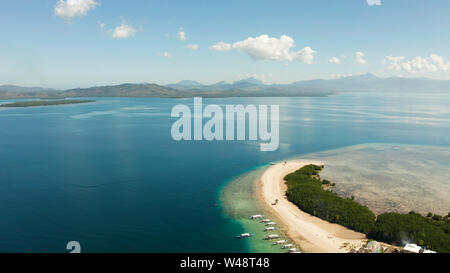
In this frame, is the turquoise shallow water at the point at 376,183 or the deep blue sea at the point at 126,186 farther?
the turquoise shallow water at the point at 376,183

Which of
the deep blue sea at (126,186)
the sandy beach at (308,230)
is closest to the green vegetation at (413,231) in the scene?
the sandy beach at (308,230)

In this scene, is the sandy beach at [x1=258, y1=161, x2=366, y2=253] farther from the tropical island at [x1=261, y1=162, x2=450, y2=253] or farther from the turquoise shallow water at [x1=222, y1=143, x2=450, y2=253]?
the turquoise shallow water at [x1=222, y1=143, x2=450, y2=253]

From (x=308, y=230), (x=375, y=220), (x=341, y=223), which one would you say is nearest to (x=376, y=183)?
(x=375, y=220)

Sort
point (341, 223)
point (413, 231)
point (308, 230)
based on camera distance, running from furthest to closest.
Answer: point (341, 223)
point (308, 230)
point (413, 231)

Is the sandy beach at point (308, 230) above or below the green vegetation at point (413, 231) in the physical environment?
below

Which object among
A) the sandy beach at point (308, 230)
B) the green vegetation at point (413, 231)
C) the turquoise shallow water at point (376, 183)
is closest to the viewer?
the green vegetation at point (413, 231)

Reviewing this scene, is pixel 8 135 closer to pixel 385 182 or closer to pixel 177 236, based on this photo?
pixel 177 236

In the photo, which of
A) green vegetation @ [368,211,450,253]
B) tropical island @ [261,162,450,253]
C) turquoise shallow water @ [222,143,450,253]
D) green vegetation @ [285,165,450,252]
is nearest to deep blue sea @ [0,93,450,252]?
turquoise shallow water @ [222,143,450,253]

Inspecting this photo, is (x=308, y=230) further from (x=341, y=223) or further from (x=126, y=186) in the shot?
(x=126, y=186)

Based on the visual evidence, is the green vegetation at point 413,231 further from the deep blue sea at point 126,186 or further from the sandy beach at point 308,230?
the deep blue sea at point 126,186

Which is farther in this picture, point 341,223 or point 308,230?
point 341,223
